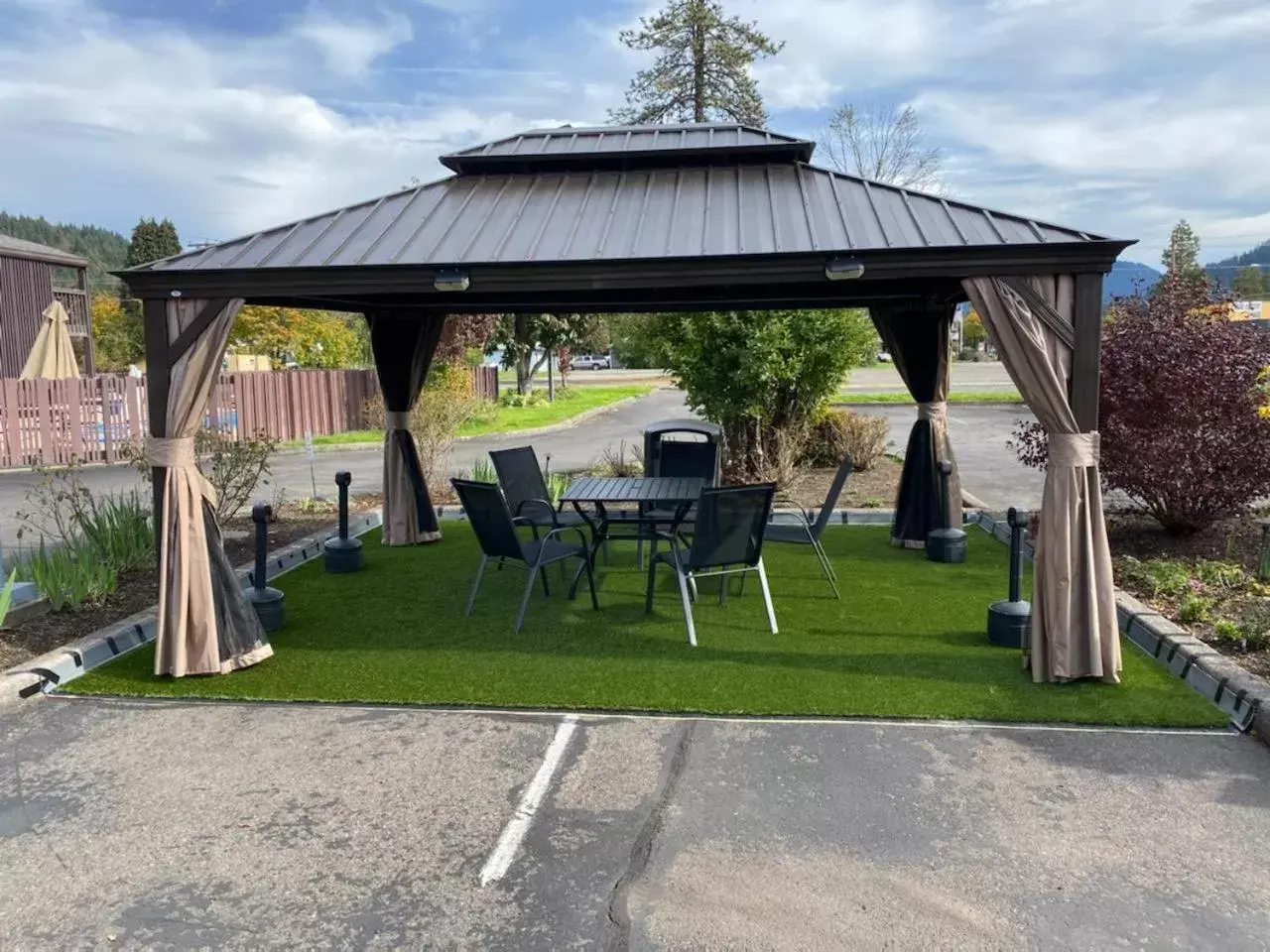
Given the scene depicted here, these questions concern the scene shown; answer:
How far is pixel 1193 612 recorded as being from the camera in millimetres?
5746

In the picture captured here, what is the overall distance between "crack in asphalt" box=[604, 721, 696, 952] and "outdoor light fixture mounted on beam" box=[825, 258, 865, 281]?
234cm

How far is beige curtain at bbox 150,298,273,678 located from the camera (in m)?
5.14

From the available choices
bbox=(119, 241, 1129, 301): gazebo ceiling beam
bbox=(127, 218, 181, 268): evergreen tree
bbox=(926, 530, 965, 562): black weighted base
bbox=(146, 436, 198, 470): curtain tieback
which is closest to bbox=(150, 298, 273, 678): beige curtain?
bbox=(146, 436, 198, 470): curtain tieback

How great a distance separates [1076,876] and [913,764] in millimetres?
896

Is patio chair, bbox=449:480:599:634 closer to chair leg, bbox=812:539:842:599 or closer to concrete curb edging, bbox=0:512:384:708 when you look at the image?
chair leg, bbox=812:539:842:599

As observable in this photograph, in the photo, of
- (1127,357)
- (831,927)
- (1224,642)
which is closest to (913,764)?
(831,927)

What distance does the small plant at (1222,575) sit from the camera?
6.48m

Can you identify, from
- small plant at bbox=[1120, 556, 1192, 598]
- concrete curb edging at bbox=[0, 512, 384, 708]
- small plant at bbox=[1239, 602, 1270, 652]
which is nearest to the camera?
concrete curb edging at bbox=[0, 512, 384, 708]

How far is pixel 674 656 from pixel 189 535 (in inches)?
109

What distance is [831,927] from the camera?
9.42 ft

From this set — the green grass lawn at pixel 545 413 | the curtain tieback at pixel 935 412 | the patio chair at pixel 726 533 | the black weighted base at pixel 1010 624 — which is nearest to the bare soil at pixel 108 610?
the patio chair at pixel 726 533

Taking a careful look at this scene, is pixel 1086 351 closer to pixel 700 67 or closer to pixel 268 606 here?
pixel 268 606

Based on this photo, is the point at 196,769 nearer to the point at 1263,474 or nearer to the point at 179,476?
the point at 179,476

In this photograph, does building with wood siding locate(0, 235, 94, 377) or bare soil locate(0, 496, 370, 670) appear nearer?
bare soil locate(0, 496, 370, 670)
